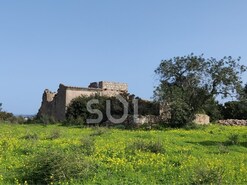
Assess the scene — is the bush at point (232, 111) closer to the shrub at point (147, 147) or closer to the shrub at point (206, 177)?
the shrub at point (147, 147)

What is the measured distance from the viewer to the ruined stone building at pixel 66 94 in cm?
3872

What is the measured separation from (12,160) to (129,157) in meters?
3.27

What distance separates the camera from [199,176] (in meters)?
A: 8.34

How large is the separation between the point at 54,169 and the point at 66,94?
30.2m

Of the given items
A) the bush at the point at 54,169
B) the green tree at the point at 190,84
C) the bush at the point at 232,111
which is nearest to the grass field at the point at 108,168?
the bush at the point at 54,169

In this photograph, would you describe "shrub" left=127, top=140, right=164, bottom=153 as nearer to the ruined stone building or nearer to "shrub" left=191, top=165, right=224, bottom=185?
"shrub" left=191, top=165, right=224, bottom=185

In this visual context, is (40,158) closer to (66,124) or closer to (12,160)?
(12,160)

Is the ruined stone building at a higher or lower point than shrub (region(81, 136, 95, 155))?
higher

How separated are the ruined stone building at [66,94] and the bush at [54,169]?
29306mm

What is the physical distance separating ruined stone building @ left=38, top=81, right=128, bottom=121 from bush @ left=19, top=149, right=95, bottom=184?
96.1 feet

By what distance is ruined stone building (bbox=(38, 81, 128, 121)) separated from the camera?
127ft

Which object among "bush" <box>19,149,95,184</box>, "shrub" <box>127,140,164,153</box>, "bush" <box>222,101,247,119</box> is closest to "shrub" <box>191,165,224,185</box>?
"bush" <box>19,149,95,184</box>

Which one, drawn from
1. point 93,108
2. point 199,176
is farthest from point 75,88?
point 199,176

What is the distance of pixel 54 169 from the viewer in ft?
28.1
